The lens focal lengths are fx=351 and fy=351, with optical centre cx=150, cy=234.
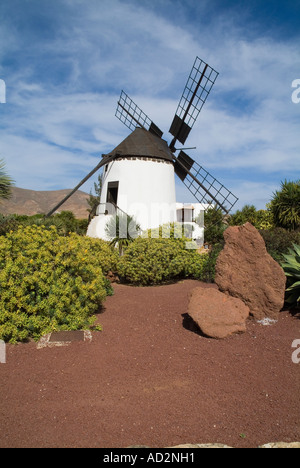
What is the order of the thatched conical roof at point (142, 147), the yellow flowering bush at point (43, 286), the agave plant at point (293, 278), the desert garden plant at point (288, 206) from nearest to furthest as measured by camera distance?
the yellow flowering bush at point (43, 286) → the agave plant at point (293, 278) → the desert garden plant at point (288, 206) → the thatched conical roof at point (142, 147)

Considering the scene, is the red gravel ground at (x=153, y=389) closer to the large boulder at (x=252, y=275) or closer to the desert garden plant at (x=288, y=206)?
the large boulder at (x=252, y=275)

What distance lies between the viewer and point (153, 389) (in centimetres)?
452

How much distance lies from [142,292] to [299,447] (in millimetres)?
7040

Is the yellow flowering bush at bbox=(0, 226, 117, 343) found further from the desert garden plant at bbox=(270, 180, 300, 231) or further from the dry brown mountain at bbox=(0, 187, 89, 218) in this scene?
the dry brown mountain at bbox=(0, 187, 89, 218)

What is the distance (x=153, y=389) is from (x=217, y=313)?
2190 millimetres

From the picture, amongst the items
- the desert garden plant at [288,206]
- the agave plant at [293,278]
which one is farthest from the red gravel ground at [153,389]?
the desert garden plant at [288,206]

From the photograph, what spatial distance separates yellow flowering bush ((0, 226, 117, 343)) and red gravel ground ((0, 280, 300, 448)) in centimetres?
40

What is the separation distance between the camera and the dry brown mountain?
94062mm

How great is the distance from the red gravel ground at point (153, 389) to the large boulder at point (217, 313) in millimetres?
186

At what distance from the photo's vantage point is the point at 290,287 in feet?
24.3

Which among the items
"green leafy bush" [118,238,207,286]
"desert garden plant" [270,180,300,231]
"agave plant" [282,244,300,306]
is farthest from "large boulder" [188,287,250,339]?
"desert garden plant" [270,180,300,231]

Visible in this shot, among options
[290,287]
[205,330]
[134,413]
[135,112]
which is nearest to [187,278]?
[290,287]

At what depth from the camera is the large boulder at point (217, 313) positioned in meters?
6.08

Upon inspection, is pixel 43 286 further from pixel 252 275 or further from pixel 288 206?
→ pixel 288 206
